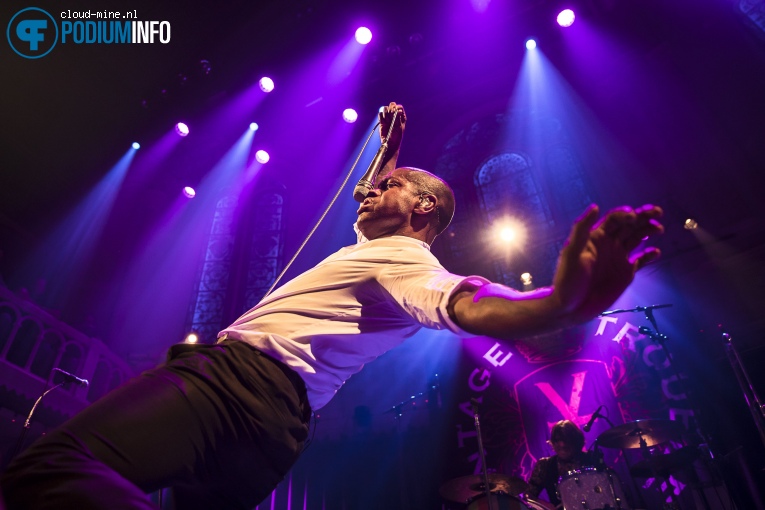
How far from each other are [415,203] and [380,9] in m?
7.43

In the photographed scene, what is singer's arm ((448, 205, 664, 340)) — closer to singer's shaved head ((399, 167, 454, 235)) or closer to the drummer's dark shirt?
singer's shaved head ((399, 167, 454, 235))

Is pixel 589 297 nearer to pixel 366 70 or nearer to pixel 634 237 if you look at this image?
pixel 634 237

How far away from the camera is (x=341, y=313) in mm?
1386

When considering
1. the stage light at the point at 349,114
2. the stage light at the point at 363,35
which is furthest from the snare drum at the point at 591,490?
the stage light at the point at 363,35

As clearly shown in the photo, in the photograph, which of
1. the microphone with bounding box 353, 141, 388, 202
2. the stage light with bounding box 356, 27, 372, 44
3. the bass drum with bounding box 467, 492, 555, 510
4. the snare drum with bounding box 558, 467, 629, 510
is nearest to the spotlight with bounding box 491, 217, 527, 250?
the stage light with bounding box 356, 27, 372, 44

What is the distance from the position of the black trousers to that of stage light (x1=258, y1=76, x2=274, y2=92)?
8120 mm

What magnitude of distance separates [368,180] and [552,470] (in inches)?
174

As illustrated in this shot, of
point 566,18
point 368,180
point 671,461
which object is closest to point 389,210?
point 368,180

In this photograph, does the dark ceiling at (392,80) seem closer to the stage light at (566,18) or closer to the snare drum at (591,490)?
the stage light at (566,18)

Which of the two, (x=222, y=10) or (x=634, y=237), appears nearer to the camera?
(x=634, y=237)

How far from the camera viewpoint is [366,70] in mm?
8641

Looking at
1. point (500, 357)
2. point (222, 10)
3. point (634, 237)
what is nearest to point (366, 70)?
point (222, 10)

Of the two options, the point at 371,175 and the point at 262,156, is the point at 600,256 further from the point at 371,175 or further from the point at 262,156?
the point at 262,156

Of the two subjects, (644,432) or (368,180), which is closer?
(368,180)
